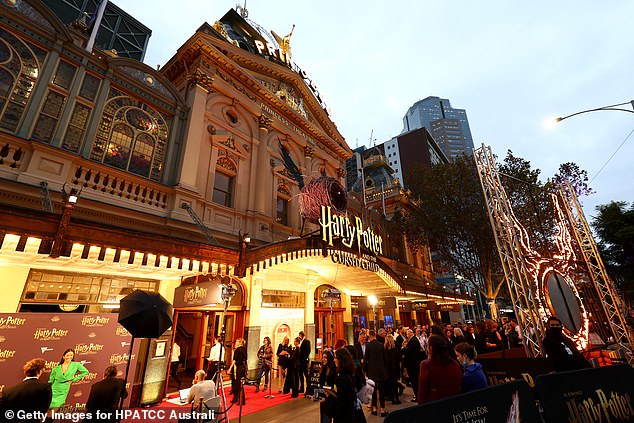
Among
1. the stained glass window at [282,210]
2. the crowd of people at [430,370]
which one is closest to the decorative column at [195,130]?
the stained glass window at [282,210]

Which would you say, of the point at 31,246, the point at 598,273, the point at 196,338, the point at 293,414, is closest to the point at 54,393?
the point at 31,246

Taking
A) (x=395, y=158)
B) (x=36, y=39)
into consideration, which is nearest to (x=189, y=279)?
(x=36, y=39)

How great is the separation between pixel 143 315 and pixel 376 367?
611 centimetres

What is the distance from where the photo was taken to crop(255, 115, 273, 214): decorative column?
44.5ft

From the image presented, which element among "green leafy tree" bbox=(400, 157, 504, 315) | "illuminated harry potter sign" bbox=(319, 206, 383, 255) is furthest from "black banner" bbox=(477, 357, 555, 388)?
"green leafy tree" bbox=(400, 157, 504, 315)

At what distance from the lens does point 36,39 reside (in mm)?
8641

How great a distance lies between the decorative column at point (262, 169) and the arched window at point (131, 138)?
4297mm

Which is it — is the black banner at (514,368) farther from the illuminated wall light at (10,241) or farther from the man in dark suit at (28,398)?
the illuminated wall light at (10,241)

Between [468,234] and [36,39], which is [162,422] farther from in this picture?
[468,234]

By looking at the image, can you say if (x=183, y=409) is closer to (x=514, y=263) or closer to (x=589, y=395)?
(x=589, y=395)

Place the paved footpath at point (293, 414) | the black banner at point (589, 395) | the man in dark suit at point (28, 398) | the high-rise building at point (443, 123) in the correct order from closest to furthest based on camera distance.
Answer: the black banner at point (589, 395)
the man in dark suit at point (28, 398)
the paved footpath at point (293, 414)
the high-rise building at point (443, 123)

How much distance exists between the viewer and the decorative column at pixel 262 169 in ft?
44.5

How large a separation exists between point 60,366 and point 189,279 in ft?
11.8

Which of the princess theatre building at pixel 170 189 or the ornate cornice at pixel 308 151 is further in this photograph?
the ornate cornice at pixel 308 151
